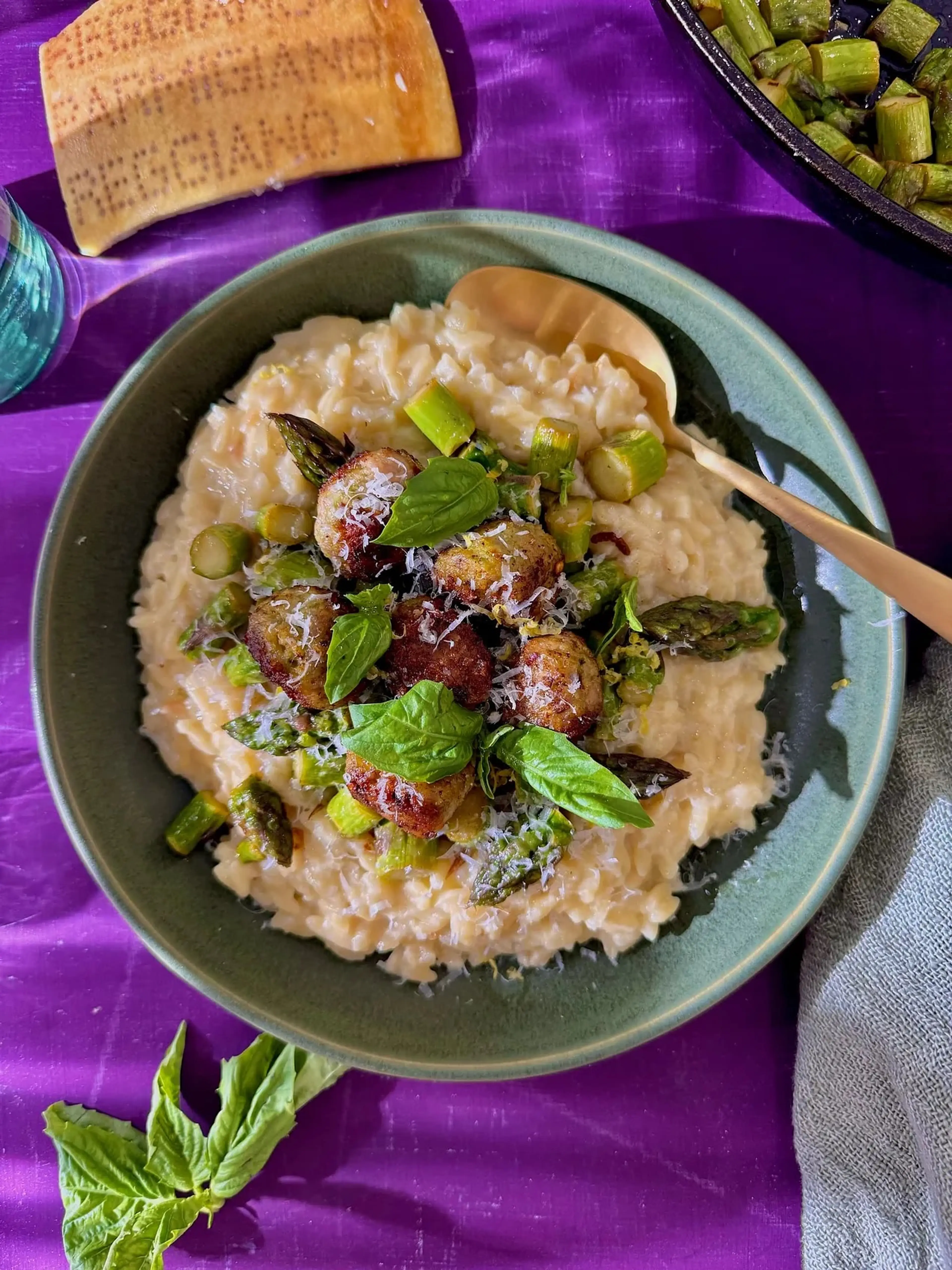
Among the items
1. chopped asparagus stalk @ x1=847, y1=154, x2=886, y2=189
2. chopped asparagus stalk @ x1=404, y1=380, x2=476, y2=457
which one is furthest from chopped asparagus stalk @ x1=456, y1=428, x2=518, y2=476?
chopped asparagus stalk @ x1=847, y1=154, x2=886, y2=189

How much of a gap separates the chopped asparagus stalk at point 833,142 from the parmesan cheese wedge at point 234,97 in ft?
4.03

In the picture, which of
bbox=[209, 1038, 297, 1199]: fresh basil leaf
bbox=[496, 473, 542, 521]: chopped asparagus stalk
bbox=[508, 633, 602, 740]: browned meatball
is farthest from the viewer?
bbox=[209, 1038, 297, 1199]: fresh basil leaf

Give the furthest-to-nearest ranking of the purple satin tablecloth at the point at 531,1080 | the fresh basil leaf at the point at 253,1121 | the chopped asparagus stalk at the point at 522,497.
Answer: the purple satin tablecloth at the point at 531,1080
the fresh basil leaf at the point at 253,1121
the chopped asparagus stalk at the point at 522,497

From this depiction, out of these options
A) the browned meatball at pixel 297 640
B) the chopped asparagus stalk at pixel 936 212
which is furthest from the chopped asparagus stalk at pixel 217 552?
the chopped asparagus stalk at pixel 936 212

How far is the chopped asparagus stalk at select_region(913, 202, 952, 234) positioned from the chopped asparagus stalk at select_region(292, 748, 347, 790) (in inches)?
102

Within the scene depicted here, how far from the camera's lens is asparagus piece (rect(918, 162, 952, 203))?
304cm

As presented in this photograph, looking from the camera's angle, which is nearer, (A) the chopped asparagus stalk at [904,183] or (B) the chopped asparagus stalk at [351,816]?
(B) the chopped asparagus stalk at [351,816]

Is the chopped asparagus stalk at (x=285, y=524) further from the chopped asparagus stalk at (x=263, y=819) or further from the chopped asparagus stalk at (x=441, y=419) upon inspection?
the chopped asparagus stalk at (x=263, y=819)

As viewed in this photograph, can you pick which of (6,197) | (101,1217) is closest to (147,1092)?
(101,1217)

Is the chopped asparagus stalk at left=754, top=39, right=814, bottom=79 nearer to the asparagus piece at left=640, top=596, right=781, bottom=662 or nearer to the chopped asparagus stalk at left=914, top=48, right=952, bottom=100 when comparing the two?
the chopped asparagus stalk at left=914, top=48, right=952, bottom=100

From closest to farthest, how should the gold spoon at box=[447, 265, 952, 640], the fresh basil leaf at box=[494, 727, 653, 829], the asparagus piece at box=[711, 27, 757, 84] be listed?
the fresh basil leaf at box=[494, 727, 653, 829], the gold spoon at box=[447, 265, 952, 640], the asparagus piece at box=[711, 27, 757, 84]

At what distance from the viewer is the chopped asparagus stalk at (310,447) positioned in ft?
9.05

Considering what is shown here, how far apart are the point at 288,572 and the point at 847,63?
252 cm

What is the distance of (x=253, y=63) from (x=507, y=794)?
272 cm
